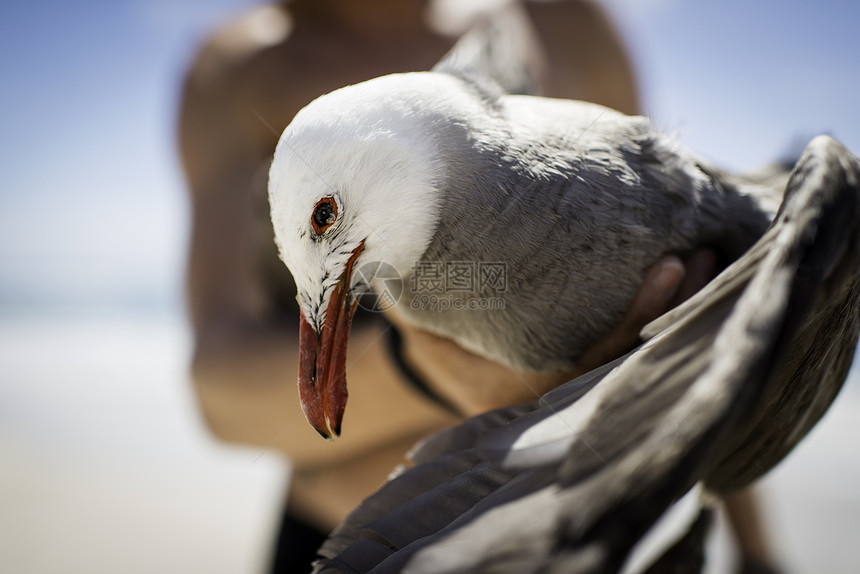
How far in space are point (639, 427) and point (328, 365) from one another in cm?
49

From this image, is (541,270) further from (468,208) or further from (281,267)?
(281,267)

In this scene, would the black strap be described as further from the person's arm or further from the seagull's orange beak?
the seagull's orange beak

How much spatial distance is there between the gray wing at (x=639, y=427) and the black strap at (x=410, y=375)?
71 centimetres

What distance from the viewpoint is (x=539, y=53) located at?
1.92 m

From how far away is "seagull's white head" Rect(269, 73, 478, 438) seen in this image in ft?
2.78

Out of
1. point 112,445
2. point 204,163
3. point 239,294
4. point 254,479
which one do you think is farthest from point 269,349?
point 112,445

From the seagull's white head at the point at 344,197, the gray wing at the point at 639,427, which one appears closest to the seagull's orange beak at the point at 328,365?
the seagull's white head at the point at 344,197

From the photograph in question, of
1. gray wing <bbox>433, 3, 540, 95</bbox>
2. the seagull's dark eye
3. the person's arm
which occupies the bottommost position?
the person's arm

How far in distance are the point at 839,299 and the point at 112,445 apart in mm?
4634

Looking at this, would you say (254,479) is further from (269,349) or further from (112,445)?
(269,349)

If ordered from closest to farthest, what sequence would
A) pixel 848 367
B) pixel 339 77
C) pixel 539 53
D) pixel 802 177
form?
pixel 802 177 < pixel 848 367 < pixel 339 77 < pixel 539 53

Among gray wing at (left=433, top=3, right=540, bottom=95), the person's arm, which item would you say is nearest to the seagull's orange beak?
gray wing at (left=433, top=3, right=540, bottom=95)

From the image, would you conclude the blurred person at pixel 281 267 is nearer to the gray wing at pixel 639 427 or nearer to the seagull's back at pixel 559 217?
the seagull's back at pixel 559 217

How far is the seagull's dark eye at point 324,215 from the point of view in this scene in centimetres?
86
